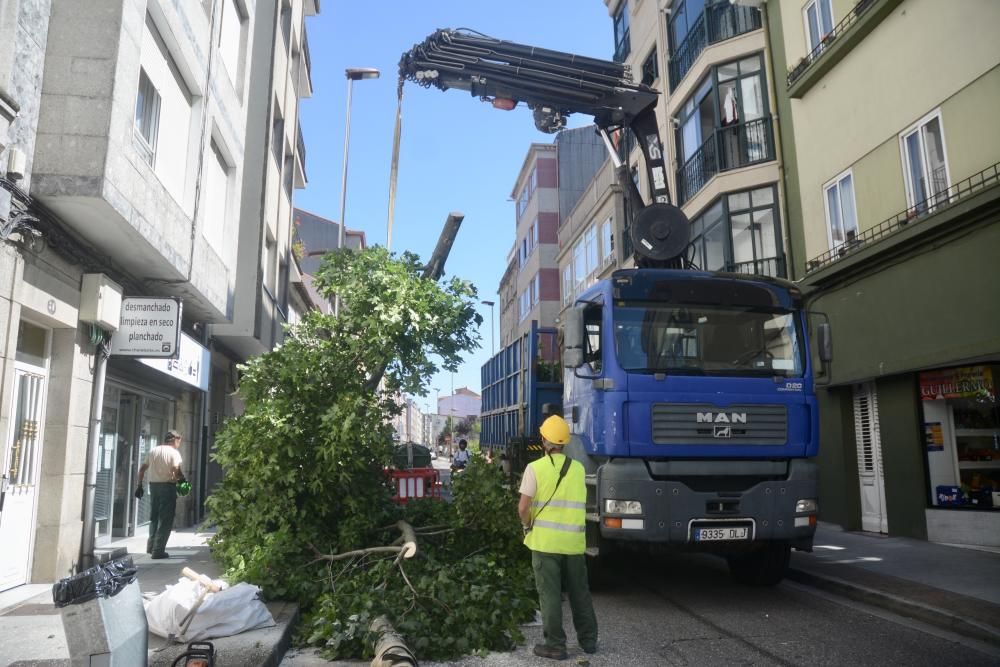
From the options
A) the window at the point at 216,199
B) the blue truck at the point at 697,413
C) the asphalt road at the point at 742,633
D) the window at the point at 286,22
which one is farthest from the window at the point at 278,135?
the asphalt road at the point at 742,633

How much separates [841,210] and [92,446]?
12.0 m

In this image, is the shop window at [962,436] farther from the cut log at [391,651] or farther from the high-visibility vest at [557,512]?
the cut log at [391,651]

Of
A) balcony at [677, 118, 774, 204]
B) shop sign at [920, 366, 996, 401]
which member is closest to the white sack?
shop sign at [920, 366, 996, 401]

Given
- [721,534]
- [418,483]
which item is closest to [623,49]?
[418,483]

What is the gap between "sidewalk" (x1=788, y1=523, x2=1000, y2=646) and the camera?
247 inches

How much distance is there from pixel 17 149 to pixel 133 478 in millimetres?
6734

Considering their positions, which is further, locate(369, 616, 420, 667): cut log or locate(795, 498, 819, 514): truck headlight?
locate(795, 498, 819, 514): truck headlight

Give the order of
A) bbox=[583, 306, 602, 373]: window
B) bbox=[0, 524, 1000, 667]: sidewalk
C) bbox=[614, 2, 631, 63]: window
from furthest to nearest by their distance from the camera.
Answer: bbox=[614, 2, 631, 63]: window, bbox=[583, 306, 602, 373]: window, bbox=[0, 524, 1000, 667]: sidewalk

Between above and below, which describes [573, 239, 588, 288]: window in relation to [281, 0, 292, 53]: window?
below

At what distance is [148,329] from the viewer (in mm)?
9055

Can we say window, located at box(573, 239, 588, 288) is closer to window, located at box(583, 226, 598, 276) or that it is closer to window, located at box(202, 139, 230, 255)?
window, located at box(583, 226, 598, 276)

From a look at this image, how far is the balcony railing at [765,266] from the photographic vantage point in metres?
14.7

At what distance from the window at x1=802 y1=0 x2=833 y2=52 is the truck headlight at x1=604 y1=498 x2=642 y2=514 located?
34.5ft

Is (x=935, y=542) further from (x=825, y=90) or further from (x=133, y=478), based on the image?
(x=133, y=478)
